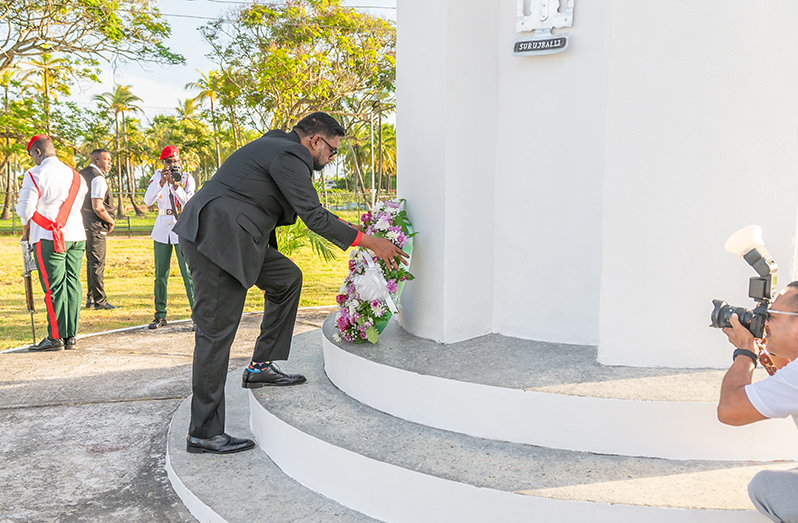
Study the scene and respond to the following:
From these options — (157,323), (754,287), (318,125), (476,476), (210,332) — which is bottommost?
(157,323)

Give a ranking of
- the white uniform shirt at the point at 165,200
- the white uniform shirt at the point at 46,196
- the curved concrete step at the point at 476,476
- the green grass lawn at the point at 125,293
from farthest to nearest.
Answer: the green grass lawn at the point at 125,293, the white uniform shirt at the point at 165,200, the white uniform shirt at the point at 46,196, the curved concrete step at the point at 476,476

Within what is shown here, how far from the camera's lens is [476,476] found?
8.12 ft

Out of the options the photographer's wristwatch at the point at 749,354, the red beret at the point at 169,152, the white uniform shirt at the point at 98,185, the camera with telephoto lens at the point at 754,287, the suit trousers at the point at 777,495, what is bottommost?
the suit trousers at the point at 777,495

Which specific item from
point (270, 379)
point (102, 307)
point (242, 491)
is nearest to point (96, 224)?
point (102, 307)

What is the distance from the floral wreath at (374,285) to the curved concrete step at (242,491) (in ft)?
3.09

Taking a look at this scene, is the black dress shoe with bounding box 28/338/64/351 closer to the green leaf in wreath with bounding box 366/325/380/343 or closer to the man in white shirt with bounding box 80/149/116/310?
the man in white shirt with bounding box 80/149/116/310

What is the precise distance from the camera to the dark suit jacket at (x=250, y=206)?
3068mm

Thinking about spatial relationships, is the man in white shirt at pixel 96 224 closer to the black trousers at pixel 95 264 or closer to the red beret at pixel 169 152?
the black trousers at pixel 95 264

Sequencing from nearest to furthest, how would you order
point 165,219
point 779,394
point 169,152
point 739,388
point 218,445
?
point 779,394
point 739,388
point 218,445
point 165,219
point 169,152

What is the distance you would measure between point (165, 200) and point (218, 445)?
397 centimetres

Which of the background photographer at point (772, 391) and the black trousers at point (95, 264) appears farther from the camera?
the black trousers at point (95, 264)

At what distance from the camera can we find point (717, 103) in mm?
2957

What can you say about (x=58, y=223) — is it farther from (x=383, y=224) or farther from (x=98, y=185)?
(x=383, y=224)

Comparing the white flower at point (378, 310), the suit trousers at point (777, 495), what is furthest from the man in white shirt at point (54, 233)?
the suit trousers at point (777, 495)
